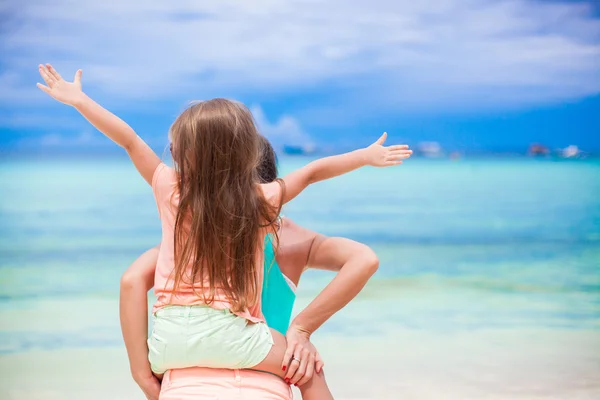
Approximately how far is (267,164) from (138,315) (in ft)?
1.56

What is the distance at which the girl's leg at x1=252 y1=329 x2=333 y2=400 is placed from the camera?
163 cm

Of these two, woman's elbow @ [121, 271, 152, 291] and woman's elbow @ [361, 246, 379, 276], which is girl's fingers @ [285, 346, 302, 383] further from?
woman's elbow @ [121, 271, 152, 291]

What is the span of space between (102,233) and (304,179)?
6.39 m

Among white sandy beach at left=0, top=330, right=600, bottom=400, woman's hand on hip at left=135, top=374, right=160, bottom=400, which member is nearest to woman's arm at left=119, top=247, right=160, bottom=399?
woman's hand on hip at left=135, top=374, right=160, bottom=400

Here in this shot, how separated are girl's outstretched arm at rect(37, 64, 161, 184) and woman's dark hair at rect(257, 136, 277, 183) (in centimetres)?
28

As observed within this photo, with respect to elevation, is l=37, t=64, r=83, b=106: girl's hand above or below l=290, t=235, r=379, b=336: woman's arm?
above

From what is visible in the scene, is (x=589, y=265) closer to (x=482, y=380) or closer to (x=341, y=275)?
(x=482, y=380)

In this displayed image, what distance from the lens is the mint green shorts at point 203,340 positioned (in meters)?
1.56

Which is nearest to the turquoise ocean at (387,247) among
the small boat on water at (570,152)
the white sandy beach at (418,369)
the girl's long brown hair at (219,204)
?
the white sandy beach at (418,369)

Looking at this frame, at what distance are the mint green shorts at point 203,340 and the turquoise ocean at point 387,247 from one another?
2.27 meters

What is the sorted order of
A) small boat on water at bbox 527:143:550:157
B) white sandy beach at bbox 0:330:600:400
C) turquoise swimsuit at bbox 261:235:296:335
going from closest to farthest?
turquoise swimsuit at bbox 261:235:296:335 → white sandy beach at bbox 0:330:600:400 → small boat on water at bbox 527:143:550:157

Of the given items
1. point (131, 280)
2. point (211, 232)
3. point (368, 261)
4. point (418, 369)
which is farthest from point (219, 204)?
point (418, 369)

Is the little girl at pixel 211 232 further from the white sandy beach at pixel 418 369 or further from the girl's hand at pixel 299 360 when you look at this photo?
→ the white sandy beach at pixel 418 369

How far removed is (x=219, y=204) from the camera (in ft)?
5.30
